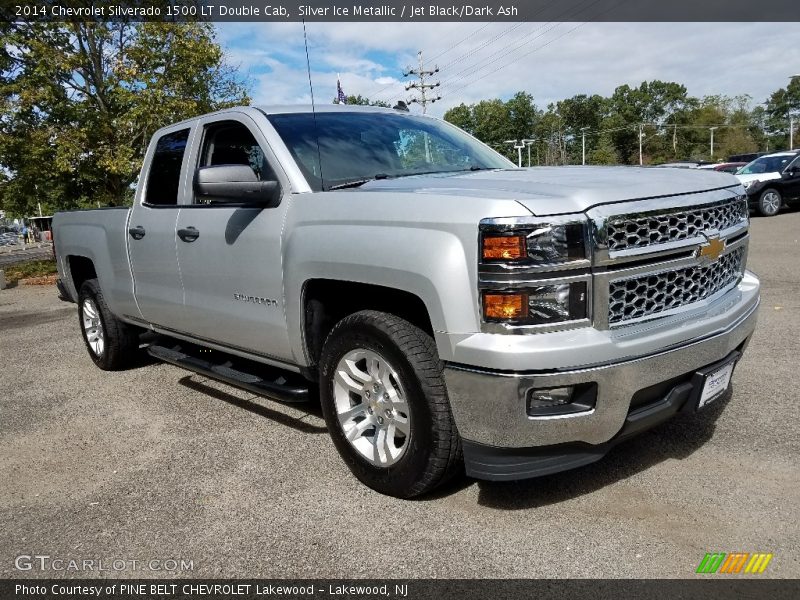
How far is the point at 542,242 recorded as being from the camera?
99.0 inches

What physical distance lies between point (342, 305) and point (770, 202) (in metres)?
17.9

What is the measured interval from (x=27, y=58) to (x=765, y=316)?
16.0 meters

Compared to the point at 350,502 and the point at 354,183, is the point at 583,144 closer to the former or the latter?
the point at 354,183

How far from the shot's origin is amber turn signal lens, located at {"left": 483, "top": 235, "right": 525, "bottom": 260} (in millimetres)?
2510

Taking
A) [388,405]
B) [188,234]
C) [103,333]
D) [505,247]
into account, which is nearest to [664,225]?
[505,247]

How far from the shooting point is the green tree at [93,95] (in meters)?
14.8

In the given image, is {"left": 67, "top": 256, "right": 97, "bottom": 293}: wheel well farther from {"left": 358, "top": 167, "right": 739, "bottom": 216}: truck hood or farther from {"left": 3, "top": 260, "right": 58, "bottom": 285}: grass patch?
{"left": 3, "top": 260, "right": 58, "bottom": 285}: grass patch

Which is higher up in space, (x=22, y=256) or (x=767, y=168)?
(x=767, y=168)

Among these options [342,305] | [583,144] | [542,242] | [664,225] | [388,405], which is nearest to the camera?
[542,242]

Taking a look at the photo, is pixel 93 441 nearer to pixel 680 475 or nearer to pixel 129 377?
pixel 129 377

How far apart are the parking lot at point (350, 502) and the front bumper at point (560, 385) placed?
1.32 ft

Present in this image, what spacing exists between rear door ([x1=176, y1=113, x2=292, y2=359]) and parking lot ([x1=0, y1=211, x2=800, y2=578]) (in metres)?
0.67

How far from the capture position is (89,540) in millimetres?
3002

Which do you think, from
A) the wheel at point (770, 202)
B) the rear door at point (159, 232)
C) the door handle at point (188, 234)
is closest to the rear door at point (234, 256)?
the door handle at point (188, 234)
